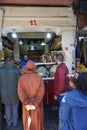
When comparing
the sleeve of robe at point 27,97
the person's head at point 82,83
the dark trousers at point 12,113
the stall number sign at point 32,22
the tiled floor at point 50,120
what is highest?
the stall number sign at point 32,22

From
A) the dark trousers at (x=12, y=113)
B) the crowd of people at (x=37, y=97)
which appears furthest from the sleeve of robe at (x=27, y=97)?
the dark trousers at (x=12, y=113)

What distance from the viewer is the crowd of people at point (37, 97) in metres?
2.92

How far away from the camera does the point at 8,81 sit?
222 inches

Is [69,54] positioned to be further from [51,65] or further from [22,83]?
[22,83]

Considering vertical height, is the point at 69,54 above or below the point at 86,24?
below

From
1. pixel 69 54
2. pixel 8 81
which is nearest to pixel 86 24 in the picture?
pixel 69 54

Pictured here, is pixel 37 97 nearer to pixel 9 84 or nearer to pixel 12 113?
pixel 9 84

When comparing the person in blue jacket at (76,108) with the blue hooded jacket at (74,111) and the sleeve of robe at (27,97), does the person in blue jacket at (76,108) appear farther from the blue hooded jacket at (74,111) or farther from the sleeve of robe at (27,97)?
the sleeve of robe at (27,97)

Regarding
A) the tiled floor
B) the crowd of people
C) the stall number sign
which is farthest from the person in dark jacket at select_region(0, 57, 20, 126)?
the stall number sign

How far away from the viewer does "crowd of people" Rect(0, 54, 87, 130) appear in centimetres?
292

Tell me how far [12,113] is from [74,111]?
3193mm

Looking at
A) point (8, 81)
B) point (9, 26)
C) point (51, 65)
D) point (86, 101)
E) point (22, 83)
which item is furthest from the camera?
point (51, 65)

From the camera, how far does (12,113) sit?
5.88 metres

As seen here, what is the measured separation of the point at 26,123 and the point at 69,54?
319 cm
